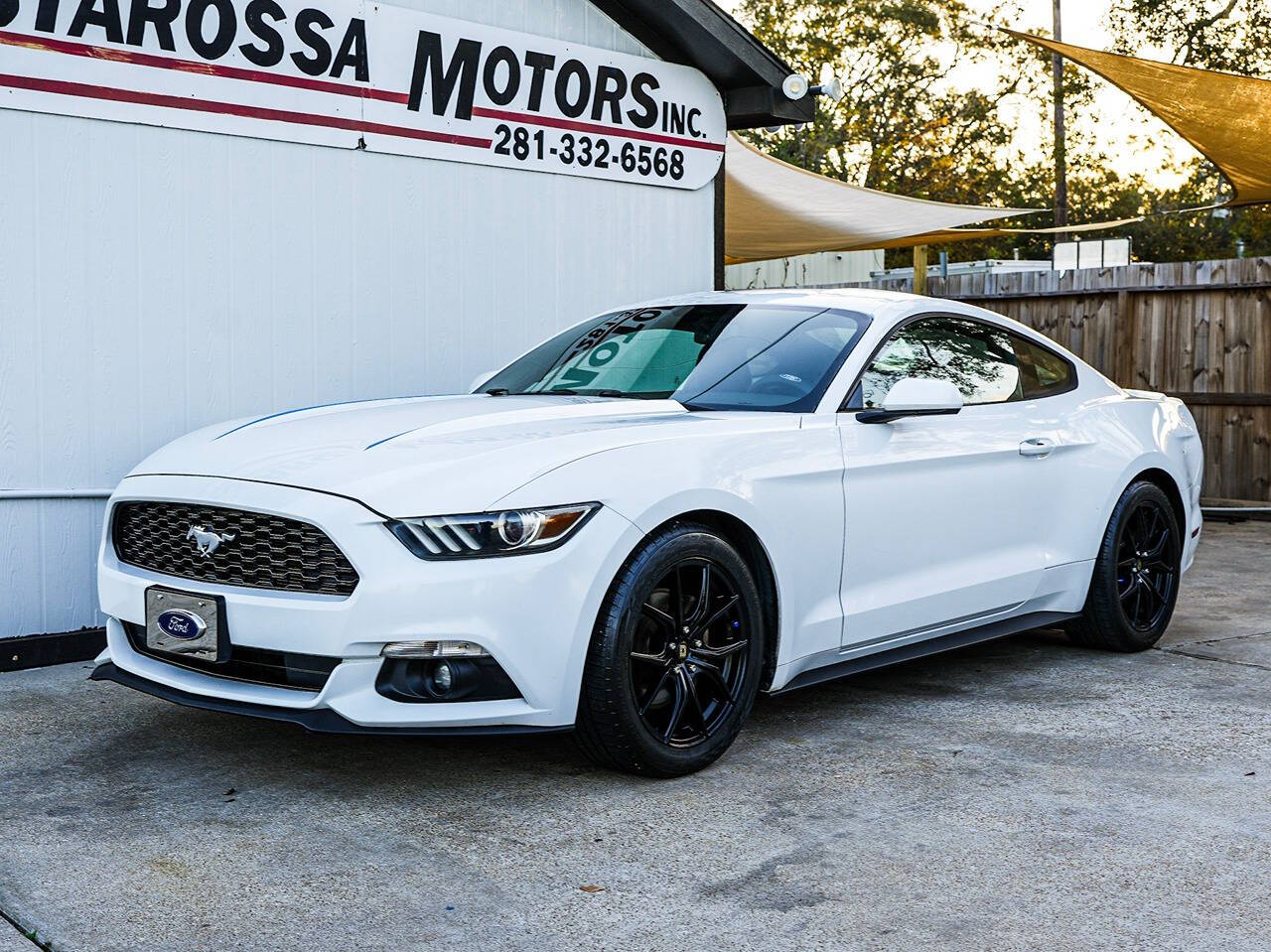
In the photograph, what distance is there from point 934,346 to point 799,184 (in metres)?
7.08

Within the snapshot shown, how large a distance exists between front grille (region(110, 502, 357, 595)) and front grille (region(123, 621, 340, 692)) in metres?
0.18

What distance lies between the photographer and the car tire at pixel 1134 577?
6.15 metres

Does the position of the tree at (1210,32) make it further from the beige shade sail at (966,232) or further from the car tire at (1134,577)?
the car tire at (1134,577)

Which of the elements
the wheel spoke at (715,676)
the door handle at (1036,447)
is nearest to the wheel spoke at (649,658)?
the wheel spoke at (715,676)

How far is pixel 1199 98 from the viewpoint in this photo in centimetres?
1030

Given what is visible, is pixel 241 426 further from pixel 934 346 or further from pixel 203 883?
pixel 934 346

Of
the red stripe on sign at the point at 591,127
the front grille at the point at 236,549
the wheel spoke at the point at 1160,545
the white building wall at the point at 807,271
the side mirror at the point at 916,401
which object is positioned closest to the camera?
the front grille at the point at 236,549

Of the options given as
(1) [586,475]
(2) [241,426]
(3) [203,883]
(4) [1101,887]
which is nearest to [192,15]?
(2) [241,426]

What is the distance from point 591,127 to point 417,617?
182 inches

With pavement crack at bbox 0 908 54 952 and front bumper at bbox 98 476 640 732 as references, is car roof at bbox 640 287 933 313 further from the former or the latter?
pavement crack at bbox 0 908 54 952

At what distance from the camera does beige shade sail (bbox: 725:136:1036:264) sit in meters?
12.2

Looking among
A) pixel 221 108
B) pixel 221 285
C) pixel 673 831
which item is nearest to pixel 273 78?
pixel 221 108

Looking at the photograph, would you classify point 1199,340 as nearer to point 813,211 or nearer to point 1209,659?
point 813,211

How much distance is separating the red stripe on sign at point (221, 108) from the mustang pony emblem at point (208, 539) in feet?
8.65
